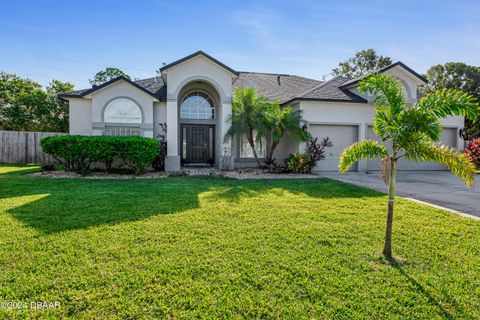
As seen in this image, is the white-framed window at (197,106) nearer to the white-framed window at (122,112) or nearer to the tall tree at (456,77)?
the white-framed window at (122,112)

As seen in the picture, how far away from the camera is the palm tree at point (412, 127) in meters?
3.58

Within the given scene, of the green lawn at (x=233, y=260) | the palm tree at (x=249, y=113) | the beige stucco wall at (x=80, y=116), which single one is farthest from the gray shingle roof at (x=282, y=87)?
the green lawn at (x=233, y=260)

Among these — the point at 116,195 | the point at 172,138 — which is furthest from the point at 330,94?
the point at 116,195

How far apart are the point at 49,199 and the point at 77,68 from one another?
23.1m

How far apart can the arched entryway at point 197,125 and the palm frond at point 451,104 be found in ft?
41.3

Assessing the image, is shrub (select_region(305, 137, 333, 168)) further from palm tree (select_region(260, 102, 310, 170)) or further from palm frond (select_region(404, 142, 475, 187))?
palm frond (select_region(404, 142, 475, 187))

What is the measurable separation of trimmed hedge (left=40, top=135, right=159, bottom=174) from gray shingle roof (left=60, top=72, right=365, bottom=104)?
3.10 meters

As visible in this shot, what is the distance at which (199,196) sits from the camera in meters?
7.71

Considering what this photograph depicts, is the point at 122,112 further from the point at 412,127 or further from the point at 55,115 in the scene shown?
the point at 412,127

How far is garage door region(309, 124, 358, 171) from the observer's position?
47.5 feet

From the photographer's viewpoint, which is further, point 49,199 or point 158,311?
point 49,199

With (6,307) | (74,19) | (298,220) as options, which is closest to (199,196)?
(298,220)

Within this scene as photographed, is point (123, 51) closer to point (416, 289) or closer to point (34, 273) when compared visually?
point (34, 273)

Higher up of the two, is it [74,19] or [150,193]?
[74,19]
